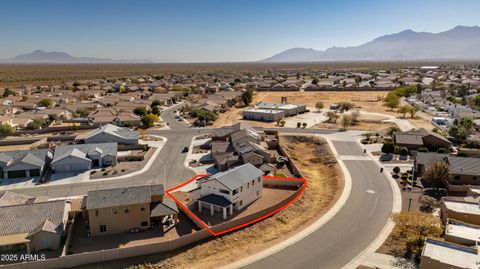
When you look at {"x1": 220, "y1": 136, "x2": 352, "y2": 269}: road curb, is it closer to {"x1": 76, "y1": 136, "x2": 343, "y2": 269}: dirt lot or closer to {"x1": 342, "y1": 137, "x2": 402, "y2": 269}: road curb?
{"x1": 76, "y1": 136, "x2": 343, "y2": 269}: dirt lot

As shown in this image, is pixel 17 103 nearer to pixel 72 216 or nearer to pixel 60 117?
pixel 60 117

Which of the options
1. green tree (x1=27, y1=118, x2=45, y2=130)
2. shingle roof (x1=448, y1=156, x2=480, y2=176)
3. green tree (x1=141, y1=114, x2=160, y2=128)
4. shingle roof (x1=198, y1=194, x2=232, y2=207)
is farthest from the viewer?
green tree (x1=141, y1=114, x2=160, y2=128)

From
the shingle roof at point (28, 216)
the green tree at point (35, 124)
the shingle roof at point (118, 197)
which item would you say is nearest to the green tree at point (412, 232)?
the shingle roof at point (118, 197)

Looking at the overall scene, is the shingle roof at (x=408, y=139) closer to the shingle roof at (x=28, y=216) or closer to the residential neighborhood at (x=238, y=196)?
the residential neighborhood at (x=238, y=196)

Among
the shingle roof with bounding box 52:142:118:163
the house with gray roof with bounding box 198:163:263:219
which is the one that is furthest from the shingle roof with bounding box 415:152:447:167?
the shingle roof with bounding box 52:142:118:163

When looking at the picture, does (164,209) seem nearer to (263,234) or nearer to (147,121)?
(263,234)

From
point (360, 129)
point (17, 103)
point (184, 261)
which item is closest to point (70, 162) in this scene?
point (184, 261)
